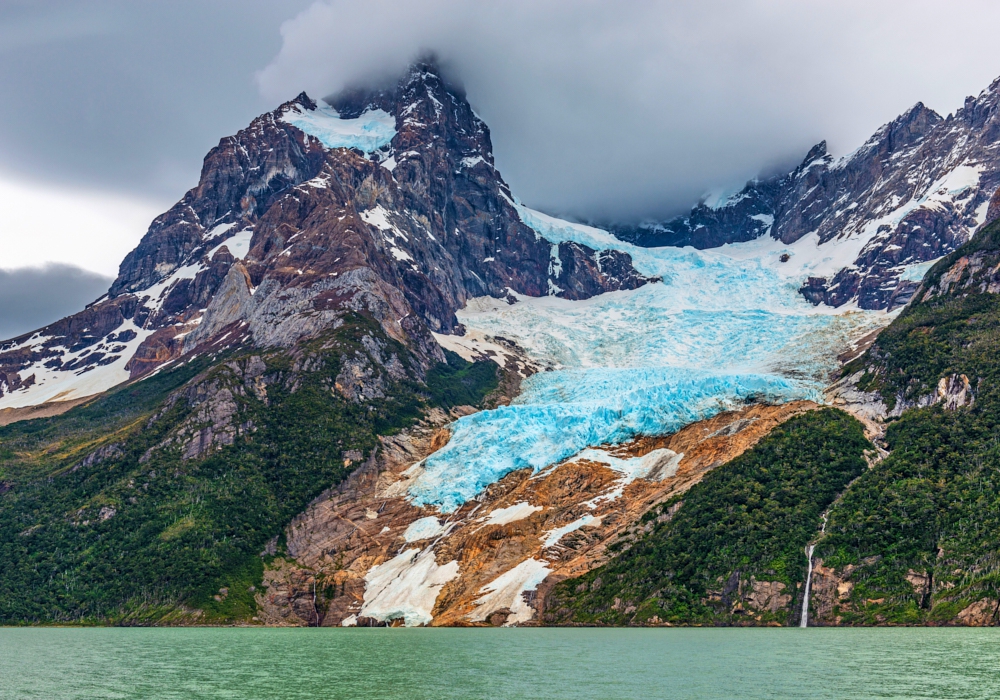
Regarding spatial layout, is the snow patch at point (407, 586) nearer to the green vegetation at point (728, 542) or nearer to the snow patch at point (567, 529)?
the snow patch at point (567, 529)

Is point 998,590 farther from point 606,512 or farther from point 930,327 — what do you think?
point 930,327

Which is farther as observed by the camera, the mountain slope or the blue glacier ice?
the blue glacier ice

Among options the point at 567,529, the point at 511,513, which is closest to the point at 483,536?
the point at 511,513

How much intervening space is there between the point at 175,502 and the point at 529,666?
109 meters

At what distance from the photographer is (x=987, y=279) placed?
6496 inches

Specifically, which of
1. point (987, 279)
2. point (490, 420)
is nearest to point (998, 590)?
point (987, 279)

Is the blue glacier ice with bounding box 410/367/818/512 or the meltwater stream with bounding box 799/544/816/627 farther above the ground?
the blue glacier ice with bounding box 410/367/818/512

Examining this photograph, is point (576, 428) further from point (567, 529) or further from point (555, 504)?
point (567, 529)

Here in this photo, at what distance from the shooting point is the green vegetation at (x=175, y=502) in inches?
5669

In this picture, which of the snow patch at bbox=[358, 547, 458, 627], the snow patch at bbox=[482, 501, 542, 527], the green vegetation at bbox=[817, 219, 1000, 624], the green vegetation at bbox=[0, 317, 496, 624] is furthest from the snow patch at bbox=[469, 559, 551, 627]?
the green vegetation at bbox=[817, 219, 1000, 624]

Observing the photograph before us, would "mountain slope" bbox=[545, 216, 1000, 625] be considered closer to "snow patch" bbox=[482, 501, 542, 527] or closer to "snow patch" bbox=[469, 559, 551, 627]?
"snow patch" bbox=[469, 559, 551, 627]

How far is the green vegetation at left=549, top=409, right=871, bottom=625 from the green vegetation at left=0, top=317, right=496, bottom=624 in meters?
61.7

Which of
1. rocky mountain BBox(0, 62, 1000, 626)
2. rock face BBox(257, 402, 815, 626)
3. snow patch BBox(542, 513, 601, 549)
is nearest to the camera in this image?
rocky mountain BBox(0, 62, 1000, 626)

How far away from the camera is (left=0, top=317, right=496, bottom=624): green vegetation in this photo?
144000 mm
